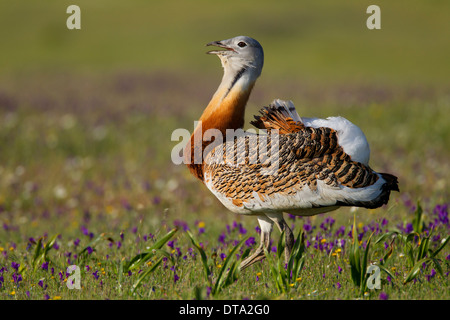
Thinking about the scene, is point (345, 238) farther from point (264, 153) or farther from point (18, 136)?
point (18, 136)

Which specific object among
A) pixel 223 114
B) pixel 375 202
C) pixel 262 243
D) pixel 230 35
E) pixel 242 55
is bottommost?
pixel 262 243

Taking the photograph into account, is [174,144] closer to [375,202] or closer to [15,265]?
[15,265]

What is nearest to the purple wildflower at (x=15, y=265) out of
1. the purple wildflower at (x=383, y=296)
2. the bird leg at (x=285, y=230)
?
the bird leg at (x=285, y=230)

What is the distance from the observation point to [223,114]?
12.8 ft

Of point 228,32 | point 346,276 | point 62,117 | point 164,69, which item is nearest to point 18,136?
point 62,117

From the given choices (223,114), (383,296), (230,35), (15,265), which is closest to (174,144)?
(223,114)

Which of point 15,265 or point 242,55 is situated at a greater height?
point 242,55

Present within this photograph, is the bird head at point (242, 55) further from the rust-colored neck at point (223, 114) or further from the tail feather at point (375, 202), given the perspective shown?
the tail feather at point (375, 202)

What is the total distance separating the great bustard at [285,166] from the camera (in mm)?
3439

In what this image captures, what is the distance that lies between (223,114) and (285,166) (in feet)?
2.08

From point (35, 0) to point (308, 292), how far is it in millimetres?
23832

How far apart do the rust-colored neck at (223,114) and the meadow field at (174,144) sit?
1.69 ft

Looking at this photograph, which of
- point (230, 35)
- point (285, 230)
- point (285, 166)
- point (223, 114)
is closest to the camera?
point (285, 166)

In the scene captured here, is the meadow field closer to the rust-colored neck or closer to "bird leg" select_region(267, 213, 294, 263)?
"bird leg" select_region(267, 213, 294, 263)
